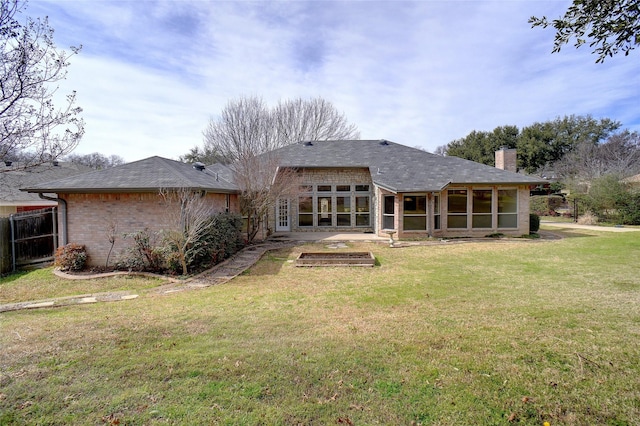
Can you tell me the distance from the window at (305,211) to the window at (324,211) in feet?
1.56

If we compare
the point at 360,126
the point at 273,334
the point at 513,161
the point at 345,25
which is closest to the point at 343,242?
the point at 345,25

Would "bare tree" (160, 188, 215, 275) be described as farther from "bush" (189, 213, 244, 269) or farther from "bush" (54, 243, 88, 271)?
"bush" (54, 243, 88, 271)

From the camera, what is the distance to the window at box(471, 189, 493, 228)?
17.1 metres

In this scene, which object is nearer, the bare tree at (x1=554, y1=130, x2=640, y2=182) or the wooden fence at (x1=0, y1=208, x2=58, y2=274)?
the wooden fence at (x1=0, y1=208, x2=58, y2=274)

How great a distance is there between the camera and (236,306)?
6.60m

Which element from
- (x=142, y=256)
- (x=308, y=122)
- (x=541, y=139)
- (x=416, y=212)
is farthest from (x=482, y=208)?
(x=541, y=139)

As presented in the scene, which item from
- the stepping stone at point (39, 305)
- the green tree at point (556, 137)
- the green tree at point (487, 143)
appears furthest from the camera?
the green tree at point (487, 143)

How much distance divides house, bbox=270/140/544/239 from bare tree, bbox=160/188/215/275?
7.82 metres

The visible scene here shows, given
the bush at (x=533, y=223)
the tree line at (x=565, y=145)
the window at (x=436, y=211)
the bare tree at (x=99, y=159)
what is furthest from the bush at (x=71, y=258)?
the bare tree at (x=99, y=159)

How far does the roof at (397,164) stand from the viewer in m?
16.5

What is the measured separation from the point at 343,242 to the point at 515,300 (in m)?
9.40

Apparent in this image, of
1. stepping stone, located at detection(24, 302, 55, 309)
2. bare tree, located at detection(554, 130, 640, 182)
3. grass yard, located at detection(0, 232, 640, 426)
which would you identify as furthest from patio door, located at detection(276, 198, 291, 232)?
bare tree, located at detection(554, 130, 640, 182)

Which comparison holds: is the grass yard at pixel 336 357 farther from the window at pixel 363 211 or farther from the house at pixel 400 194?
the window at pixel 363 211

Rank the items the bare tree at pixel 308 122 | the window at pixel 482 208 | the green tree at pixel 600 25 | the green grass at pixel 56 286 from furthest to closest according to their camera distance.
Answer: the bare tree at pixel 308 122
the window at pixel 482 208
the green grass at pixel 56 286
the green tree at pixel 600 25
